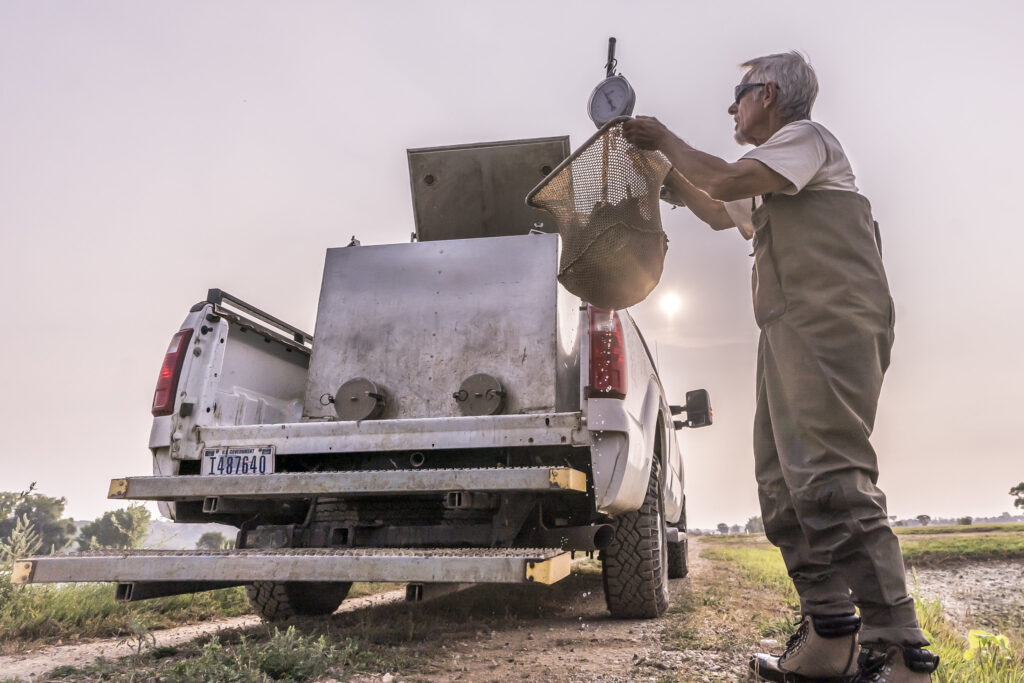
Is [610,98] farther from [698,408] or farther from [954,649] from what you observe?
[698,408]

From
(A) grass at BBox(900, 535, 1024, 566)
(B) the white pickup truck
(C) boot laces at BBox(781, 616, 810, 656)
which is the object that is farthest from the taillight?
(A) grass at BBox(900, 535, 1024, 566)

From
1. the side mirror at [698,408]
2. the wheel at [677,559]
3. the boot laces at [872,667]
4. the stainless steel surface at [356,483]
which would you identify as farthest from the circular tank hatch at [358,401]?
the wheel at [677,559]

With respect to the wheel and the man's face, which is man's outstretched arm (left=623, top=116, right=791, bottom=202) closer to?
the man's face

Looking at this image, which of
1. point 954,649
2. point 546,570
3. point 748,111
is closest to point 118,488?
point 546,570

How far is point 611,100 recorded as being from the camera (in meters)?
2.53

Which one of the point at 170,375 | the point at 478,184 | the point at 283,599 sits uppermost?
the point at 478,184

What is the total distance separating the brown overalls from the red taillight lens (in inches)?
121

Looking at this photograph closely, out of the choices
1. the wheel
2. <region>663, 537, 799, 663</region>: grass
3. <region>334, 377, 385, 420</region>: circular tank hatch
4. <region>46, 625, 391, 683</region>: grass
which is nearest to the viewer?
<region>46, 625, 391, 683</region>: grass

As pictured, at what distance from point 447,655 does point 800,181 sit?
2360 millimetres

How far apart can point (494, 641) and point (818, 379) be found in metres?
2.21

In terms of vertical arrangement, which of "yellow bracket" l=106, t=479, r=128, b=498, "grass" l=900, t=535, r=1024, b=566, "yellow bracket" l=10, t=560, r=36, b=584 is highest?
"yellow bracket" l=106, t=479, r=128, b=498

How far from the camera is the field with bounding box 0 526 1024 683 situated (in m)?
2.36

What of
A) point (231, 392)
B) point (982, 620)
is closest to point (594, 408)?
point (231, 392)

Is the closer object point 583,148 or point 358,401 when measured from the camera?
point 583,148
